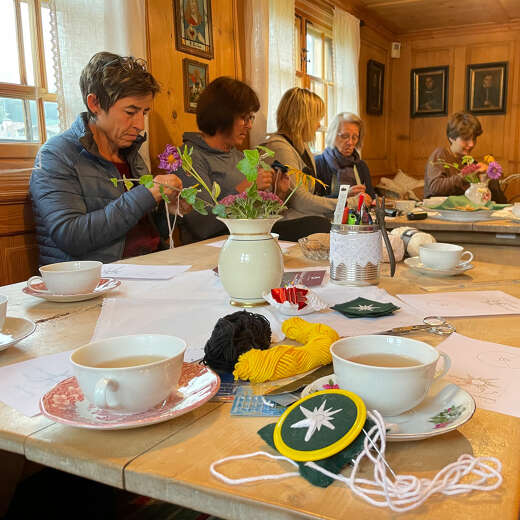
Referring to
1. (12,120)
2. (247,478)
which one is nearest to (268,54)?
(12,120)

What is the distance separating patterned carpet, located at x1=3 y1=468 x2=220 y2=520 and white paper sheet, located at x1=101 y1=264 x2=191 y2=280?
0.55 m

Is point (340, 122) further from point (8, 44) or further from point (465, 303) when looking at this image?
point (465, 303)

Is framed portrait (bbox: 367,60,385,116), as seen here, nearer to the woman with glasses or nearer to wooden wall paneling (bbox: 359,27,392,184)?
wooden wall paneling (bbox: 359,27,392,184)

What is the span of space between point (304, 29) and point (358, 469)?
4832 mm

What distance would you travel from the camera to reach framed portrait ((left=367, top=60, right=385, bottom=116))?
6188 millimetres

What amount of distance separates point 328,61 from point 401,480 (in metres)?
5.33

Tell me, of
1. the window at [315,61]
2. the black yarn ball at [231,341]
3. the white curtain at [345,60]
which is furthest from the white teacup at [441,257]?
the white curtain at [345,60]

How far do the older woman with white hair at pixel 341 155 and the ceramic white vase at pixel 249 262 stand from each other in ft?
9.66

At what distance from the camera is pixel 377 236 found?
1249 mm

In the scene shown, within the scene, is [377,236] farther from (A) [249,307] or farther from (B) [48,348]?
(B) [48,348]

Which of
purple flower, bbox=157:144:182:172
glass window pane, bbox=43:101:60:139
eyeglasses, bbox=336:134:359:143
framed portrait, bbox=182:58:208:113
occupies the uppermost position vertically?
framed portrait, bbox=182:58:208:113

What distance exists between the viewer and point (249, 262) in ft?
3.60

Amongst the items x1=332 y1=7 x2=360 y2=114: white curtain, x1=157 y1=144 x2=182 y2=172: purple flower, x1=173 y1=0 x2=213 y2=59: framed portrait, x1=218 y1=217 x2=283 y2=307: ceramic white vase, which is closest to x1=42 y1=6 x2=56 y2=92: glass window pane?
x1=173 y1=0 x2=213 y2=59: framed portrait

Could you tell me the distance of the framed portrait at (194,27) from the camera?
3227 mm
